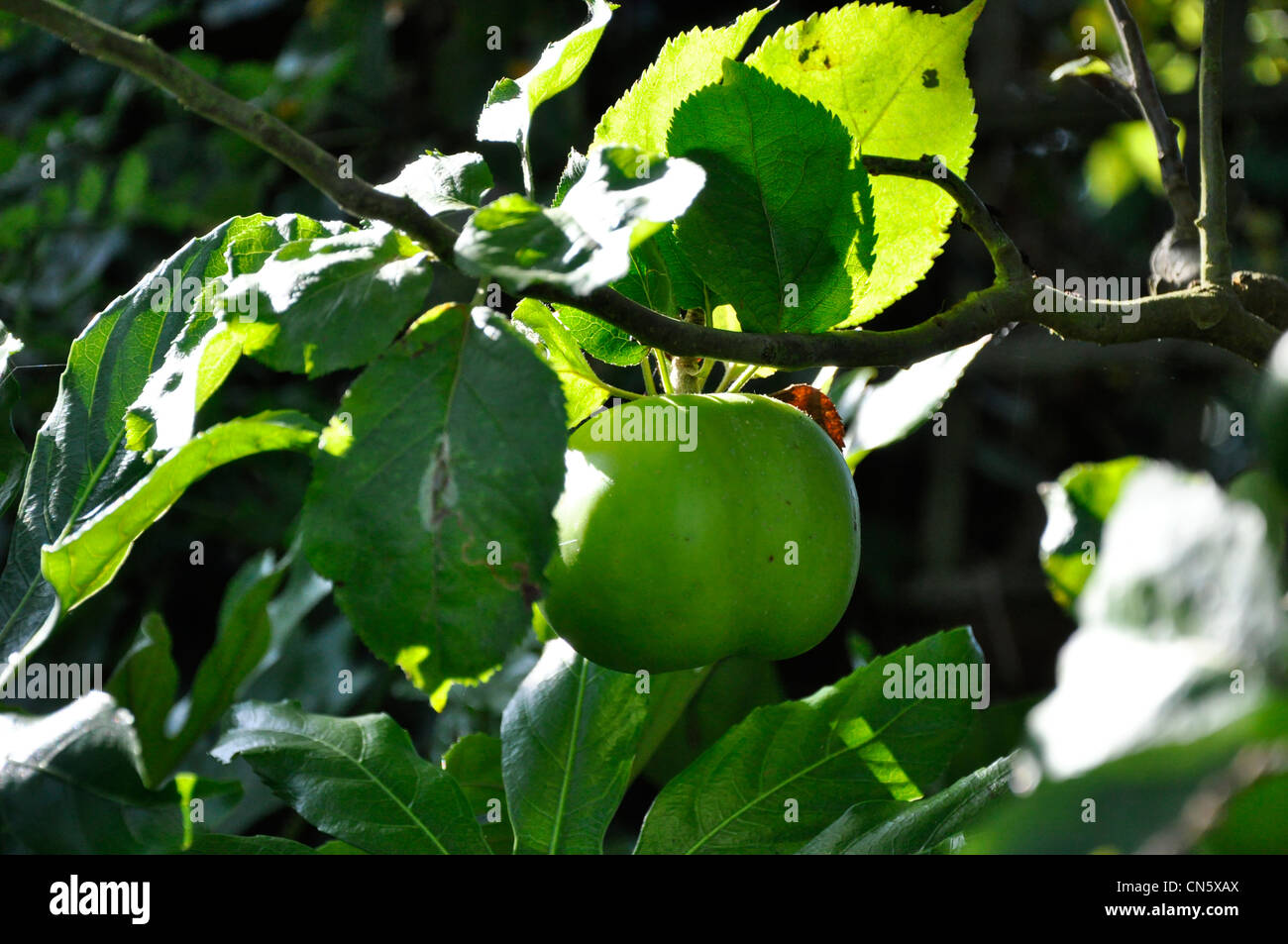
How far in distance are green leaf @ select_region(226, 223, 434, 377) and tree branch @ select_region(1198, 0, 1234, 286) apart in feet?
0.81

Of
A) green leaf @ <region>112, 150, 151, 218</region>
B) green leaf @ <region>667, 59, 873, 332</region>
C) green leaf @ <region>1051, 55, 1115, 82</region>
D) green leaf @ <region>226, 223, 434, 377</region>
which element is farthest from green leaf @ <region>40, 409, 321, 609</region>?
green leaf @ <region>112, 150, 151, 218</region>

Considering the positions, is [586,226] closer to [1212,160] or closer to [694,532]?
[694,532]

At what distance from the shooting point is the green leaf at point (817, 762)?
1.35 ft

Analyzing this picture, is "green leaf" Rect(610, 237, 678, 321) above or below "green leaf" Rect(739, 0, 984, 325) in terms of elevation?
below

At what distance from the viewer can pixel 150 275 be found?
1.32 feet

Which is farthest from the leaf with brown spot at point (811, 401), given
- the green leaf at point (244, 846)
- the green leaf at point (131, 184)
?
the green leaf at point (131, 184)

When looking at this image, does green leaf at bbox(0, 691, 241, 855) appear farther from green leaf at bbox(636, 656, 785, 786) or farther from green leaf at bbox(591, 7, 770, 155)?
green leaf at bbox(636, 656, 785, 786)

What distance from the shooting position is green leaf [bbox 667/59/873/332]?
33cm

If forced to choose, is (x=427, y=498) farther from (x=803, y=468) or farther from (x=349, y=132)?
(x=349, y=132)

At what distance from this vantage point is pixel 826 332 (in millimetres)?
318

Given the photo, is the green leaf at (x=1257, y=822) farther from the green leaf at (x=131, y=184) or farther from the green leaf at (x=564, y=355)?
the green leaf at (x=131, y=184)

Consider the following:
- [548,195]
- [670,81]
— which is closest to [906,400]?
[670,81]

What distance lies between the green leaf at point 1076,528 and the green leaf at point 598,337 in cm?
15

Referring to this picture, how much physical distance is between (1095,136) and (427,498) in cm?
158
